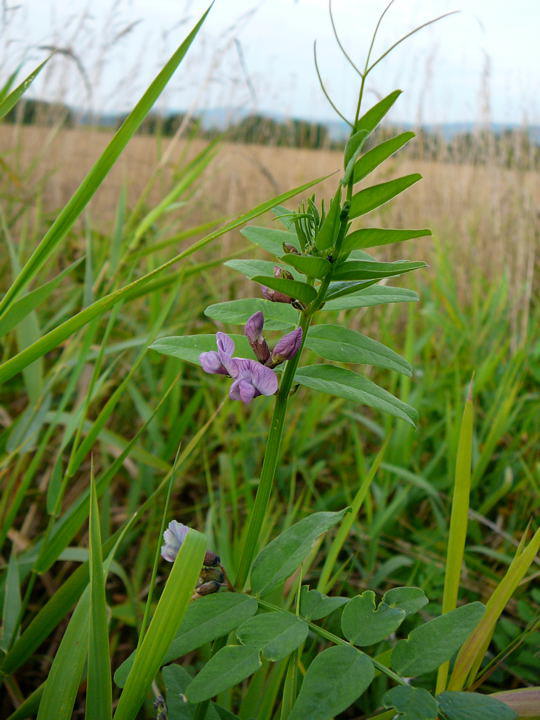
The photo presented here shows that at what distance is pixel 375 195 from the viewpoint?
1.70 ft

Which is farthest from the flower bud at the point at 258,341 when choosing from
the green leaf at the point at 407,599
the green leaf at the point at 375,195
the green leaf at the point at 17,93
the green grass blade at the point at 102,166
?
the green leaf at the point at 17,93

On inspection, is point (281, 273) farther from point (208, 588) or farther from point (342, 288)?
point (208, 588)

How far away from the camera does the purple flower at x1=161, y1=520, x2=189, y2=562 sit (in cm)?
56

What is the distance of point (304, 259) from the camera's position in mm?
464

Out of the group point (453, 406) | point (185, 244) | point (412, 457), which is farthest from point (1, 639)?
point (185, 244)

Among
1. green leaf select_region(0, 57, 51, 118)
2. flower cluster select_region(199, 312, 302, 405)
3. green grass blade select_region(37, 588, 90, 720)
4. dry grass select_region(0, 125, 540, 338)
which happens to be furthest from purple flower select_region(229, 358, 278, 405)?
dry grass select_region(0, 125, 540, 338)

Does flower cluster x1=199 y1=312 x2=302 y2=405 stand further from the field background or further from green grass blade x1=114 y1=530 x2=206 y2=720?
the field background

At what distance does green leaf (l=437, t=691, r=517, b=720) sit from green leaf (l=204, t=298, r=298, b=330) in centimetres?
34

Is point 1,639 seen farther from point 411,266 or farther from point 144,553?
point 411,266

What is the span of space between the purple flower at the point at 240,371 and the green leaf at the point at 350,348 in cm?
7

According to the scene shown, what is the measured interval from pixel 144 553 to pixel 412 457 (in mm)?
706

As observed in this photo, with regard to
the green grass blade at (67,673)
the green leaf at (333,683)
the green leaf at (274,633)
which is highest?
the green leaf at (274,633)

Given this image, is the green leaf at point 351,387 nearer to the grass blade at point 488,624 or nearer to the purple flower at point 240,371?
the purple flower at point 240,371

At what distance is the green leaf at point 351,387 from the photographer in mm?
519
